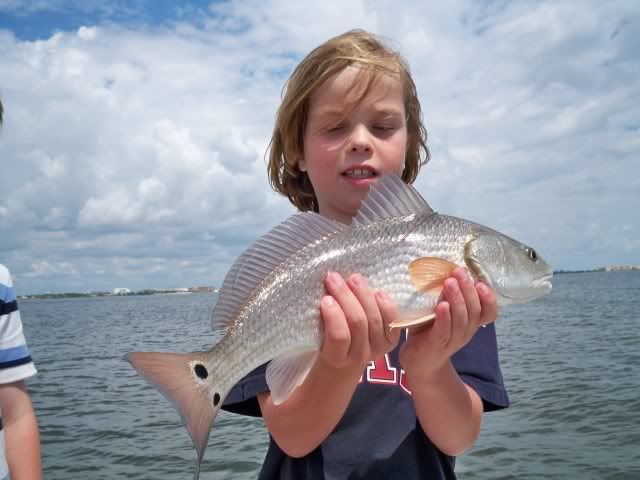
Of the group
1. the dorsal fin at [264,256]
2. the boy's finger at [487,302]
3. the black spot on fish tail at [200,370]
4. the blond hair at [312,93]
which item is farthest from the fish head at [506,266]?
the black spot on fish tail at [200,370]

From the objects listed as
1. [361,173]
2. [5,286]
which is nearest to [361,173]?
[361,173]

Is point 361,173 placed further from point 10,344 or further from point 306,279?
point 10,344

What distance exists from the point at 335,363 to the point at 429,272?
641mm

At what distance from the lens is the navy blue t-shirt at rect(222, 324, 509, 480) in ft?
9.04

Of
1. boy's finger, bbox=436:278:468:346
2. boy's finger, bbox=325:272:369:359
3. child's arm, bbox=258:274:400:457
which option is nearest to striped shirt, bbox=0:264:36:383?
child's arm, bbox=258:274:400:457

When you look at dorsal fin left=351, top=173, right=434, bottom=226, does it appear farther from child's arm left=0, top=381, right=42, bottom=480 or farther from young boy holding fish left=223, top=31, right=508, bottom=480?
child's arm left=0, top=381, right=42, bottom=480

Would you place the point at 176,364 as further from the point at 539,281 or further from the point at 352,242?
the point at 539,281

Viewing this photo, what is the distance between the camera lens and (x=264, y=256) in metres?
2.70

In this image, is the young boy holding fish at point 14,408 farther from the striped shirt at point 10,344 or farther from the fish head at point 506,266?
the fish head at point 506,266

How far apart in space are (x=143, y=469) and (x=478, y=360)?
355 inches

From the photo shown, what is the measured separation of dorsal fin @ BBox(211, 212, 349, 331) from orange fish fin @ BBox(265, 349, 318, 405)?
336mm

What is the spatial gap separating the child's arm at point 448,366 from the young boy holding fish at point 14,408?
99.1 inches

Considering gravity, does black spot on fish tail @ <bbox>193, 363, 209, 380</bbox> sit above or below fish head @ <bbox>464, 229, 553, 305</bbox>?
below

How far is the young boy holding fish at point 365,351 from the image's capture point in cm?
247
